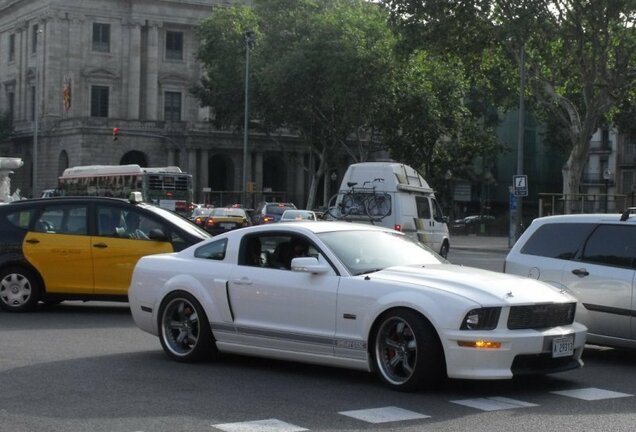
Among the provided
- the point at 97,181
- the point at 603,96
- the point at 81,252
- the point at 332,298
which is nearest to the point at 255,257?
the point at 332,298

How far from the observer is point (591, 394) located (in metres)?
9.41

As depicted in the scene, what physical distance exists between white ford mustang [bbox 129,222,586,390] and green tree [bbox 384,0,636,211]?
27756 millimetres

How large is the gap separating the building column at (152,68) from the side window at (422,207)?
60.5 meters

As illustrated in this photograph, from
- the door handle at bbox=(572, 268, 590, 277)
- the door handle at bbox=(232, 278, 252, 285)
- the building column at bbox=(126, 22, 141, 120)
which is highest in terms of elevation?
the building column at bbox=(126, 22, 141, 120)

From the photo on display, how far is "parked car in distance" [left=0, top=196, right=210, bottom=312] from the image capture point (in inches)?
606

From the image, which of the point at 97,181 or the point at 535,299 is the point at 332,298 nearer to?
the point at 535,299

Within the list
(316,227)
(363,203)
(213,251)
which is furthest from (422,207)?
(316,227)

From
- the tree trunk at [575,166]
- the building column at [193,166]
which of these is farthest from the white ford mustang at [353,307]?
the building column at [193,166]

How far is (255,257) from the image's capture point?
10719mm

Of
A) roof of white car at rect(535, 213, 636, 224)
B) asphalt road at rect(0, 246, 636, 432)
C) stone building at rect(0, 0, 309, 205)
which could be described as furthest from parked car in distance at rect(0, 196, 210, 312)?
stone building at rect(0, 0, 309, 205)

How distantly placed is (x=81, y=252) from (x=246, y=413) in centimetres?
765

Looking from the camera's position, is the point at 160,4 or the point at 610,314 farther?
the point at 160,4

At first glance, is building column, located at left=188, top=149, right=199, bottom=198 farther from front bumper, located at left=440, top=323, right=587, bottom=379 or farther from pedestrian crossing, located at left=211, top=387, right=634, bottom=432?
front bumper, located at left=440, top=323, right=587, bottom=379

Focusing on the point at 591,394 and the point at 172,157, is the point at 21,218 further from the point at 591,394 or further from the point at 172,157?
the point at 172,157
